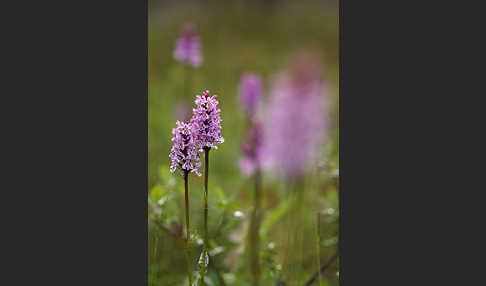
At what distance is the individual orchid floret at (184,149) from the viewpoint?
1874 mm

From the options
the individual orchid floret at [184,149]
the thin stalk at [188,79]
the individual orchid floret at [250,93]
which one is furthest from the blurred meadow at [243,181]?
the individual orchid floret at [184,149]

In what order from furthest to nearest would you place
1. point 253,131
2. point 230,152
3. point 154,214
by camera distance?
point 230,152
point 253,131
point 154,214

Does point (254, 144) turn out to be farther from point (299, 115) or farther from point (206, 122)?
point (206, 122)

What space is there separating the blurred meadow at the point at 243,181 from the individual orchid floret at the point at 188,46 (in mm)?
98

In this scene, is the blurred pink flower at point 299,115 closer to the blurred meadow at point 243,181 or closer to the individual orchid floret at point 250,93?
the blurred meadow at point 243,181

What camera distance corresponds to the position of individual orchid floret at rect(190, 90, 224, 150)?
1.85 meters

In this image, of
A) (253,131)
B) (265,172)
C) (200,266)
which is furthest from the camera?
(265,172)

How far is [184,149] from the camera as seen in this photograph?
1896mm

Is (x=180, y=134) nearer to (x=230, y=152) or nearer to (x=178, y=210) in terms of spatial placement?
(x=178, y=210)

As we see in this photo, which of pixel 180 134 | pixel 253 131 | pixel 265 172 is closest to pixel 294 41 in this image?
pixel 253 131

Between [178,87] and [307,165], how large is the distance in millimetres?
1892

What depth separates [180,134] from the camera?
1.88m

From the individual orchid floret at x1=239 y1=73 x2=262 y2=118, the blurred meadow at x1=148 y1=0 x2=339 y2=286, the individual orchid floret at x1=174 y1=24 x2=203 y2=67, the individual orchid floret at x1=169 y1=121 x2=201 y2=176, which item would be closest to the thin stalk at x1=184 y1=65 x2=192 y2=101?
the blurred meadow at x1=148 y1=0 x2=339 y2=286

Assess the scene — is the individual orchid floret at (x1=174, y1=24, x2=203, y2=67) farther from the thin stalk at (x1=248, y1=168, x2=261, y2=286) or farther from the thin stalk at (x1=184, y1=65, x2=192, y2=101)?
the thin stalk at (x1=248, y1=168, x2=261, y2=286)
